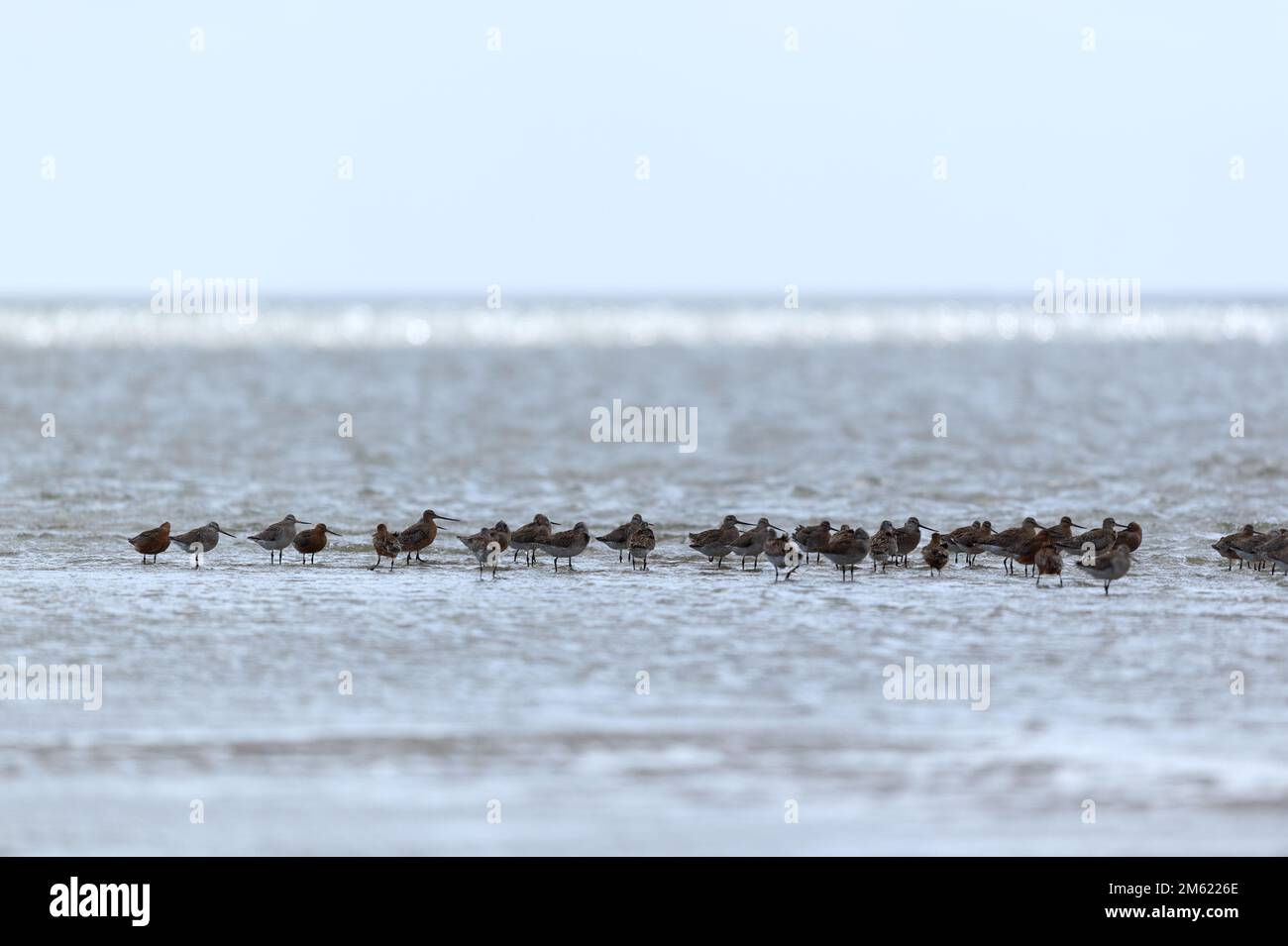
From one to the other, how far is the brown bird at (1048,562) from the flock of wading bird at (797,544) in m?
0.01

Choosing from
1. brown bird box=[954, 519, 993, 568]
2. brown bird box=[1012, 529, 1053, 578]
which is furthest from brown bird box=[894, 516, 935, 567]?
brown bird box=[1012, 529, 1053, 578]

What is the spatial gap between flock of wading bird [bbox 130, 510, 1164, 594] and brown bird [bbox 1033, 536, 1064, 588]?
0.03ft

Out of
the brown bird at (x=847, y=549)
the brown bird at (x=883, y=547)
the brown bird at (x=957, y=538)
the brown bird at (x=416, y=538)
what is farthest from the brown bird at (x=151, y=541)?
the brown bird at (x=957, y=538)

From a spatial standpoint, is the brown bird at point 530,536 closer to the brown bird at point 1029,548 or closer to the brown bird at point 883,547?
the brown bird at point 883,547

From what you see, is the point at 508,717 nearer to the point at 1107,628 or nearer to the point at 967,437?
the point at 1107,628

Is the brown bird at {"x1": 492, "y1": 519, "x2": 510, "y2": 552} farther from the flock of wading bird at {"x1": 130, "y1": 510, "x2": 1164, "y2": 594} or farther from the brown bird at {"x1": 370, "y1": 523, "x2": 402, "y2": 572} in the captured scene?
the brown bird at {"x1": 370, "y1": 523, "x2": 402, "y2": 572}

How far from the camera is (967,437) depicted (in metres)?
46.6

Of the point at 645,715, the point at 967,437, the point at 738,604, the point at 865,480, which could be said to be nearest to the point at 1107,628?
the point at 738,604

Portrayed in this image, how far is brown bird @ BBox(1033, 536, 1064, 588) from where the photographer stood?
1930 centimetres

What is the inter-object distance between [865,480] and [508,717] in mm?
21927

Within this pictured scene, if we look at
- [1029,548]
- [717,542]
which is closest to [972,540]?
[1029,548]

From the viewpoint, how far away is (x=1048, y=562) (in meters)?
19.3
